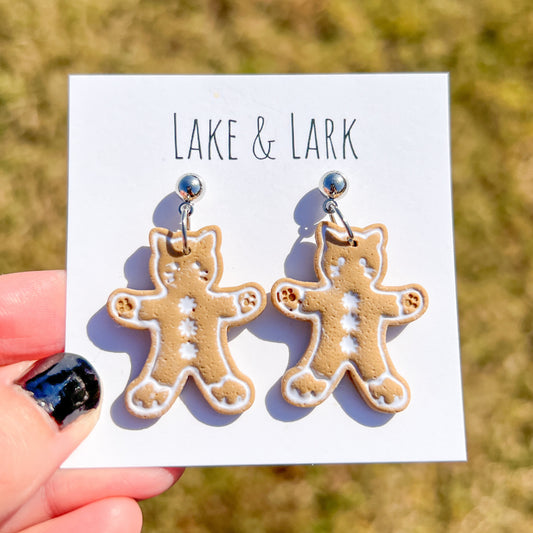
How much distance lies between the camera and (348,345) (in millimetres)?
1450

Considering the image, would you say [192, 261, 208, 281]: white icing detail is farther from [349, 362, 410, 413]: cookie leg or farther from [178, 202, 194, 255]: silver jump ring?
[349, 362, 410, 413]: cookie leg

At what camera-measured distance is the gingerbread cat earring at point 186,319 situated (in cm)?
143

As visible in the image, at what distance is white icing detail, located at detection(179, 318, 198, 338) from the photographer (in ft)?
4.75

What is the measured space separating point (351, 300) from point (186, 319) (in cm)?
41

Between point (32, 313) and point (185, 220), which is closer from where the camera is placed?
point (185, 220)

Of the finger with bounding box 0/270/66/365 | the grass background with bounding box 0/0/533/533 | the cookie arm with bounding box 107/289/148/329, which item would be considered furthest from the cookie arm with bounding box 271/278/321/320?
the grass background with bounding box 0/0/533/533

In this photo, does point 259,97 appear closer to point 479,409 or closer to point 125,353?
point 125,353

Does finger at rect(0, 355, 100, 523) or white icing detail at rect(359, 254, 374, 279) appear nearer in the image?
finger at rect(0, 355, 100, 523)

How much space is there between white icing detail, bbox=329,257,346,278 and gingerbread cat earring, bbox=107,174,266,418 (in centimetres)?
18

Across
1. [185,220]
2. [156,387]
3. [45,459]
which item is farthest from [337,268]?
[45,459]

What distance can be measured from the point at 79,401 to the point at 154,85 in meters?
0.83

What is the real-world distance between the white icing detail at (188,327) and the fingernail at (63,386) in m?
0.24

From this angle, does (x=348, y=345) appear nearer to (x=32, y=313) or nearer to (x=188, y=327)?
(x=188, y=327)

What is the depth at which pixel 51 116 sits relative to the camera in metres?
2.36
